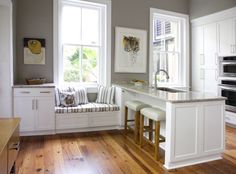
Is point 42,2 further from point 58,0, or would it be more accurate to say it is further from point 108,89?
point 108,89

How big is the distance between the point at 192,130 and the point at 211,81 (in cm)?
300

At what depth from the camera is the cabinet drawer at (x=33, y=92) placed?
3.81m

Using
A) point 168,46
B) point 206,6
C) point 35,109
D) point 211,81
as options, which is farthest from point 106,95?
point 206,6

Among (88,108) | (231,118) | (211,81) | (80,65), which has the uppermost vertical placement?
(80,65)

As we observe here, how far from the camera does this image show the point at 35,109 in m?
3.92

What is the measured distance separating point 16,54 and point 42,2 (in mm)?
1181

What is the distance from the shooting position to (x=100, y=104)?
4500 mm

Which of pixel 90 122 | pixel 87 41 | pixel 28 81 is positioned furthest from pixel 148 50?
pixel 28 81

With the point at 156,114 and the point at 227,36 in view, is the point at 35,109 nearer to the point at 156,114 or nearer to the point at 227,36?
the point at 156,114

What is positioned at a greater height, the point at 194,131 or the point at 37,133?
the point at 194,131

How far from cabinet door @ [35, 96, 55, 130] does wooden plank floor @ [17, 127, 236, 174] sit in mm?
217

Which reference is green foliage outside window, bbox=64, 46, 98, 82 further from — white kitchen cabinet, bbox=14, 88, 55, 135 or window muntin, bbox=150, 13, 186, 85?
window muntin, bbox=150, 13, 186, 85

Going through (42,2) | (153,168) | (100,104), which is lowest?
(153,168)

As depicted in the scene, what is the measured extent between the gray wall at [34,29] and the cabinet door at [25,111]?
2.03 feet
